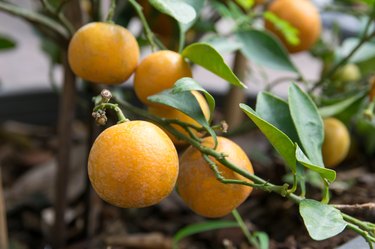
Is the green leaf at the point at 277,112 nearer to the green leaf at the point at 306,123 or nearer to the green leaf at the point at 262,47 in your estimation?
the green leaf at the point at 306,123

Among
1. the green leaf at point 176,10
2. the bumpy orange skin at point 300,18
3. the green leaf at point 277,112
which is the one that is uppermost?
the green leaf at point 176,10

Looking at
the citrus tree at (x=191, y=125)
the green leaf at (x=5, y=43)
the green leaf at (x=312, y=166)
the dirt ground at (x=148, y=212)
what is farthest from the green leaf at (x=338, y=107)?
the green leaf at (x=5, y=43)

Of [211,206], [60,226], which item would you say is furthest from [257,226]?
[211,206]

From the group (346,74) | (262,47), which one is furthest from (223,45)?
(346,74)

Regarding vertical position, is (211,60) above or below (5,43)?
above

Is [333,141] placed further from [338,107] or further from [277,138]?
[277,138]

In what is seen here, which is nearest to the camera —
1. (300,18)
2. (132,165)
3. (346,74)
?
(132,165)

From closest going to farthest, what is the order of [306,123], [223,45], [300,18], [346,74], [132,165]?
1. [132,165]
2. [306,123]
3. [223,45]
4. [300,18]
5. [346,74]

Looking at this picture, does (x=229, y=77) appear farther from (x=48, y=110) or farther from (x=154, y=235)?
(x=48, y=110)
